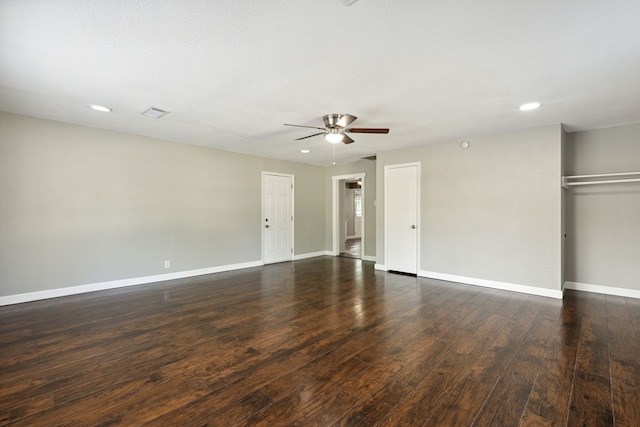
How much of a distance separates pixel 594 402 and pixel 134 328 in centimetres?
393

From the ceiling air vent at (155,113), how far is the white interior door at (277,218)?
296cm

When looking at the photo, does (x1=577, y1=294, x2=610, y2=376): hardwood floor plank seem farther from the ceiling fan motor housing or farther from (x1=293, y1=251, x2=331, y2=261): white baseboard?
(x1=293, y1=251, x2=331, y2=261): white baseboard

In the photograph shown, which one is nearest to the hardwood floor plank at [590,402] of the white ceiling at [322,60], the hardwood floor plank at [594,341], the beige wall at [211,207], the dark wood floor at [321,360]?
the dark wood floor at [321,360]

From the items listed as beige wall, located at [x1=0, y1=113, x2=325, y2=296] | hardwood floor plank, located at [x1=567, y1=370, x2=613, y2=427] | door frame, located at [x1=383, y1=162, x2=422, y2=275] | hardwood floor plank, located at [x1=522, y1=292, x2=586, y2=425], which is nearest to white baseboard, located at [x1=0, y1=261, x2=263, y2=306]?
beige wall, located at [x1=0, y1=113, x2=325, y2=296]

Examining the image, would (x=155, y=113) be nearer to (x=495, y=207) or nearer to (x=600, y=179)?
(x=495, y=207)

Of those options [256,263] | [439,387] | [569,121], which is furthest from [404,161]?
[439,387]

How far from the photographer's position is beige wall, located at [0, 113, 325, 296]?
378 centimetres

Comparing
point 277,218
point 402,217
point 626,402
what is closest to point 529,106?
point 402,217

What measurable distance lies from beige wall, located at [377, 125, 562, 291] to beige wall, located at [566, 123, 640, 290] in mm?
767

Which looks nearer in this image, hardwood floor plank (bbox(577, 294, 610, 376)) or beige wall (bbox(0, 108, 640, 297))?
hardwood floor plank (bbox(577, 294, 610, 376))

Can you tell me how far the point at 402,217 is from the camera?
567 centimetres

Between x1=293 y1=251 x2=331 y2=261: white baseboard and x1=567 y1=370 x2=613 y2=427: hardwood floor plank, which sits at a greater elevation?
x1=293 y1=251 x2=331 y2=261: white baseboard

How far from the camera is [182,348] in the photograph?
2.61 metres

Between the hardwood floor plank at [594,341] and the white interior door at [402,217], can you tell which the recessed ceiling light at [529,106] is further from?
the hardwood floor plank at [594,341]
